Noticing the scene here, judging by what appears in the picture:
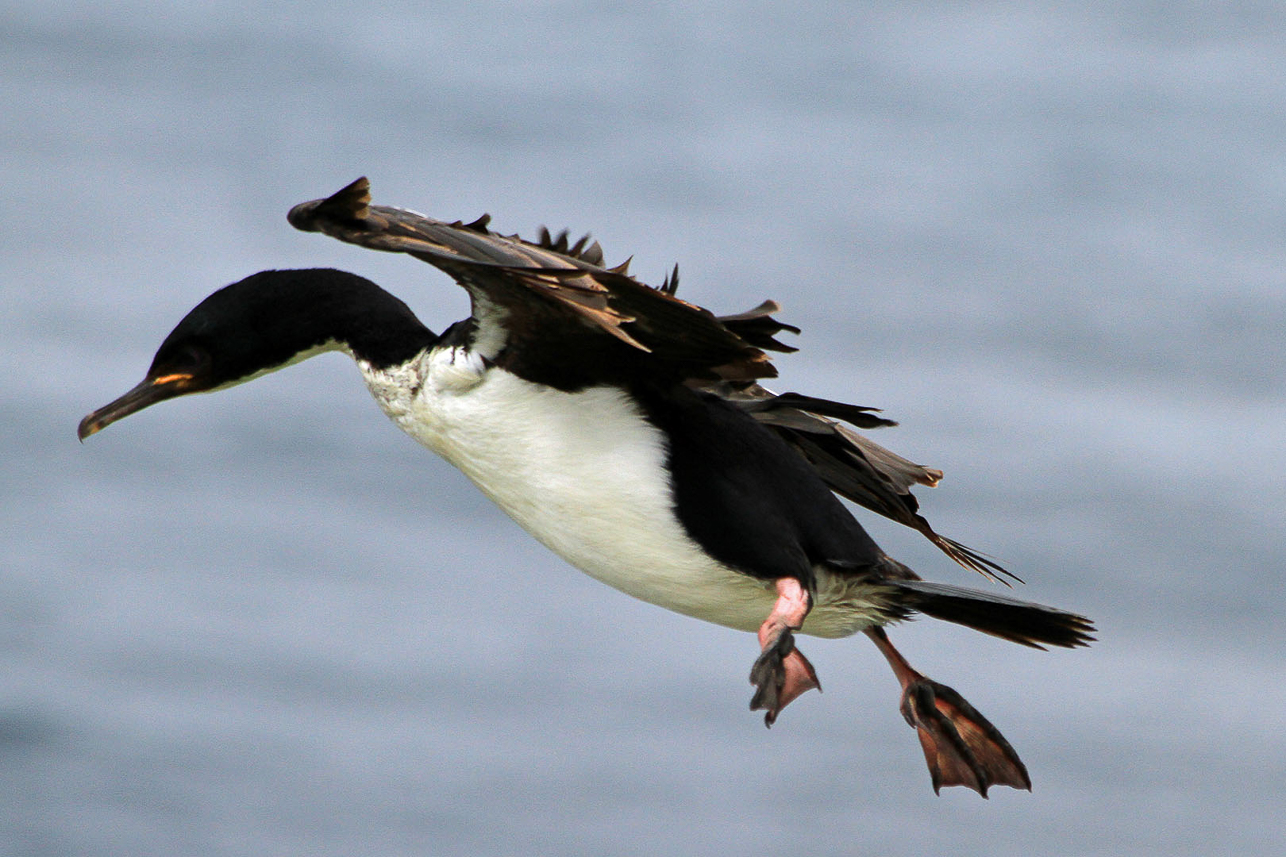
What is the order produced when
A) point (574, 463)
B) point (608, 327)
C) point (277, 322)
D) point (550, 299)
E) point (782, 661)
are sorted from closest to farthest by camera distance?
point (608, 327)
point (550, 299)
point (782, 661)
point (574, 463)
point (277, 322)

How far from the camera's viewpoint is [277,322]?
15.0 feet

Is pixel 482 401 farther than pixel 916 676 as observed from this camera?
No

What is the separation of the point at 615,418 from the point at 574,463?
129mm

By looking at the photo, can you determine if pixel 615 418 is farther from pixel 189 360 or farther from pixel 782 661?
pixel 189 360

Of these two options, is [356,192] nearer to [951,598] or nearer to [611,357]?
[611,357]

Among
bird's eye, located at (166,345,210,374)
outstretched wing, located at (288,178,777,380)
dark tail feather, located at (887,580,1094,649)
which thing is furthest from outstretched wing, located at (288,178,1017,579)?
bird's eye, located at (166,345,210,374)

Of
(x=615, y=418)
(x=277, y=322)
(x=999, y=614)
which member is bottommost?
(x=999, y=614)

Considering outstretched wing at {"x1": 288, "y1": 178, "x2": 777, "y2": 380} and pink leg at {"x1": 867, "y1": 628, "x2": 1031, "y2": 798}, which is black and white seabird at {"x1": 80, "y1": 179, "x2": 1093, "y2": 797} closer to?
outstretched wing at {"x1": 288, "y1": 178, "x2": 777, "y2": 380}

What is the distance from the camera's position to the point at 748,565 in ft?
14.3

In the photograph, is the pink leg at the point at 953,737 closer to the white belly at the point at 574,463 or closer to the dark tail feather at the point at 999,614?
the dark tail feather at the point at 999,614

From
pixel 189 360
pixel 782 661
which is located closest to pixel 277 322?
pixel 189 360

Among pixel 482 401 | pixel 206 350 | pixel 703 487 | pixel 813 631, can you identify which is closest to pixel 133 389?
pixel 206 350

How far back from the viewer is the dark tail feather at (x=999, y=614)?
4.43m

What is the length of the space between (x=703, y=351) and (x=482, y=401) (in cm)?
47
